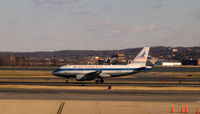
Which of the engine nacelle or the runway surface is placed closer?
the runway surface

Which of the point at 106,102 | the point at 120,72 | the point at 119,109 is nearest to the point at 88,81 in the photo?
the point at 120,72

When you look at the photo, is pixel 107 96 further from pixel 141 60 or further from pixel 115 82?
pixel 141 60

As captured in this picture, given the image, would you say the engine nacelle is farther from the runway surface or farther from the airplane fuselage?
the runway surface

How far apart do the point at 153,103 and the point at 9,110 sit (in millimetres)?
14633

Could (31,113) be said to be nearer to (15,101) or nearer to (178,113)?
(15,101)

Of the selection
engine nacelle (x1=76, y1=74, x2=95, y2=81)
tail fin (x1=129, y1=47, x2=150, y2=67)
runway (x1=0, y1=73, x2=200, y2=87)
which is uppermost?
tail fin (x1=129, y1=47, x2=150, y2=67)

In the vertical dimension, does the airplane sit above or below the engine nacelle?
above

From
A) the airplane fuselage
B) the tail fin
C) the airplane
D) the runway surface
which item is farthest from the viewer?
the tail fin

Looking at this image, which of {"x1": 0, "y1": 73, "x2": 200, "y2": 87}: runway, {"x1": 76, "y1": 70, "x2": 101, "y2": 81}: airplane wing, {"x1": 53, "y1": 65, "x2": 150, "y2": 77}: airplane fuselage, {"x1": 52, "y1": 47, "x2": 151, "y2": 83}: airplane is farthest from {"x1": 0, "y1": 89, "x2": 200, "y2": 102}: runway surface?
{"x1": 53, "y1": 65, "x2": 150, "y2": 77}: airplane fuselage

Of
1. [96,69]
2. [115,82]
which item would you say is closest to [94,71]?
[96,69]

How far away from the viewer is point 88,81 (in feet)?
213

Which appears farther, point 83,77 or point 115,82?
point 115,82

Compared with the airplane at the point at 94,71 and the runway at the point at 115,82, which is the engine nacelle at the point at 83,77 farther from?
the runway at the point at 115,82

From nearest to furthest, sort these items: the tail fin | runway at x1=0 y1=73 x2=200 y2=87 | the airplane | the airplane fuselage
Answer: runway at x1=0 y1=73 x2=200 y2=87 < the airplane < the airplane fuselage < the tail fin
